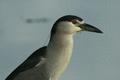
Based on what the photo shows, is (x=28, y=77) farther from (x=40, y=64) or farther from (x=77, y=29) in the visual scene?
(x=77, y=29)

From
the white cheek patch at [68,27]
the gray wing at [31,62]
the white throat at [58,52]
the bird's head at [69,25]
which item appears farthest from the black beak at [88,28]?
the gray wing at [31,62]

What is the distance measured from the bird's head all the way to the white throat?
143 millimetres

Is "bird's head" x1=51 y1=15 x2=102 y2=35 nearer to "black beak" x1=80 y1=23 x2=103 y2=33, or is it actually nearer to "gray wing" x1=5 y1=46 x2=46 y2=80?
"black beak" x1=80 y1=23 x2=103 y2=33

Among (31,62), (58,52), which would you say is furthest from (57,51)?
(31,62)

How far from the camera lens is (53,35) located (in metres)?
17.2

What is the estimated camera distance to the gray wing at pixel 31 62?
17.5 meters

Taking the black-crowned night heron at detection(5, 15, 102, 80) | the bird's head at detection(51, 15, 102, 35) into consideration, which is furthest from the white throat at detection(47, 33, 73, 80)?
the bird's head at detection(51, 15, 102, 35)

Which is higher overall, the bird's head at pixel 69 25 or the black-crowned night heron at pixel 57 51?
the bird's head at pixel 69 25

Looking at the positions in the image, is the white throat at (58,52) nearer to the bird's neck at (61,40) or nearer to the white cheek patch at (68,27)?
the bird's neck at (61,40)

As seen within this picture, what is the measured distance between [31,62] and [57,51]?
0.91 m

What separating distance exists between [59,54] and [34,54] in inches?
37.0

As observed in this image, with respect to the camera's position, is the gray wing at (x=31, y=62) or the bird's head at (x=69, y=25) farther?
the gray wing at (x=31, y=62)

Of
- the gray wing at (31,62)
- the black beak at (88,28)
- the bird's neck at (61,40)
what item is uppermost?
the black beak at (88,28)

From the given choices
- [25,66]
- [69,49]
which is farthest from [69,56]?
[25,66]
